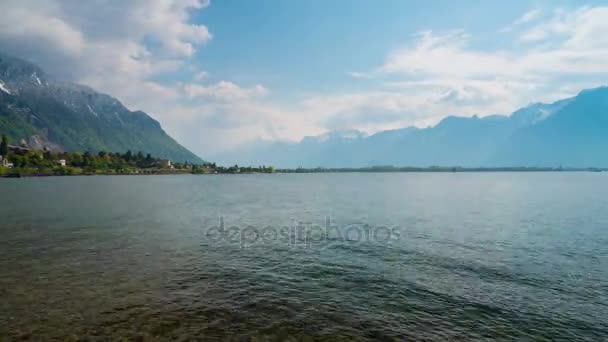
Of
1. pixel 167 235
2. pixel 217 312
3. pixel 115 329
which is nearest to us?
pixel 115 329

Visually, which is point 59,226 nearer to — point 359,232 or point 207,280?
point 207,280

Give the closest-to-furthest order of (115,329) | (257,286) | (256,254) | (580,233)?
1. (115,329)
2. (257,286)
3. (256,254)
4. (580,233)

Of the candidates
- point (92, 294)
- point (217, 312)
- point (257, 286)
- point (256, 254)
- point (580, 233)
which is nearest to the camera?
point (217, 312)

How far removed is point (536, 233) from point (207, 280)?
55766 millimetres

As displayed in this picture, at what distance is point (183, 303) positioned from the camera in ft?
81.7

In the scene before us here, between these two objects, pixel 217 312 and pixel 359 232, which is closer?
pixel 217 312

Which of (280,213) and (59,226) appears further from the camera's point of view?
(280,213)

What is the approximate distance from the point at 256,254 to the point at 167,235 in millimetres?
19281

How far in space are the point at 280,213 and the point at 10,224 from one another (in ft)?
170

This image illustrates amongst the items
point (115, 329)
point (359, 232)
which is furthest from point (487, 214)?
point (115, 329)

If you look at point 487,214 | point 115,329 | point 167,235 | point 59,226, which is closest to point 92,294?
point 115,329

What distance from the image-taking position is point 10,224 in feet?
185

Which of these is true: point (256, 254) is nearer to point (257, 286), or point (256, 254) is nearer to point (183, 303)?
point (257, 286)

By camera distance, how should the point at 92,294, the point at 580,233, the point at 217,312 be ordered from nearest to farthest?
1. the point at 217,312
2. the point at 92,294
3. the point at 580,233
